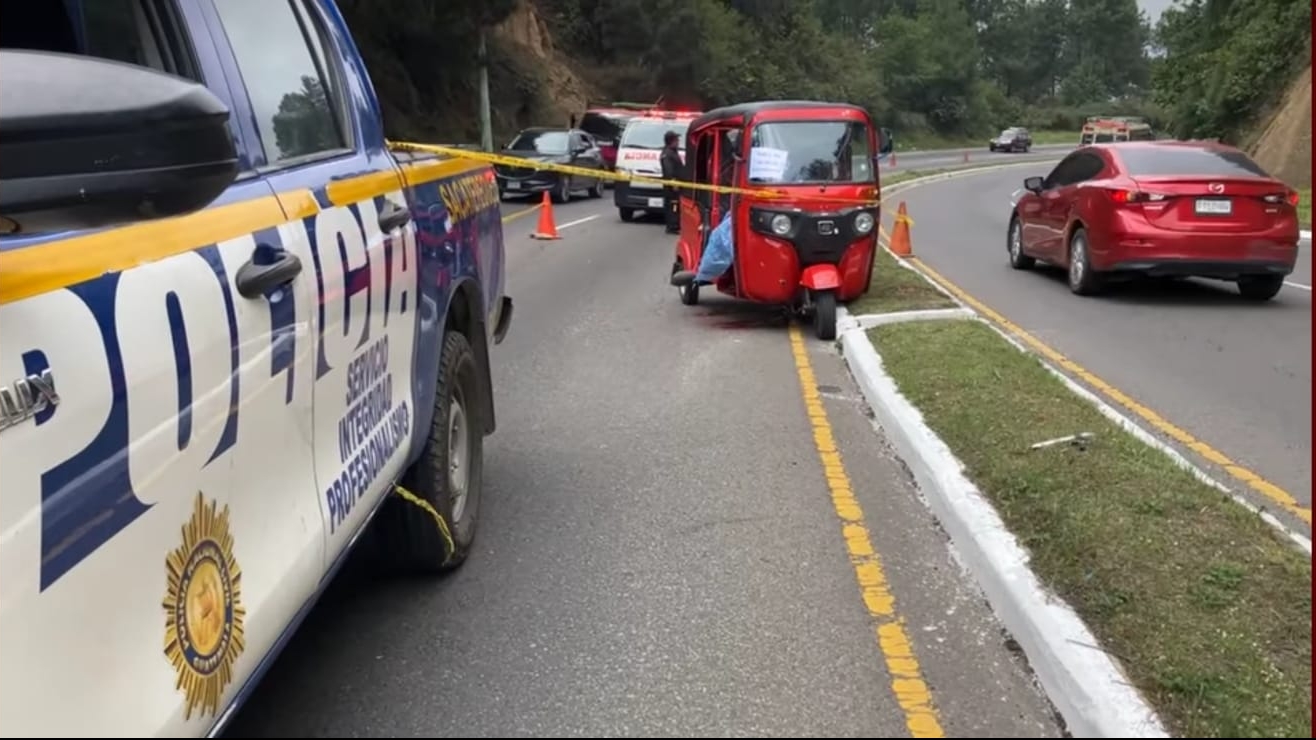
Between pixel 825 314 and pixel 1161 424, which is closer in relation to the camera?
pixel 1161 424

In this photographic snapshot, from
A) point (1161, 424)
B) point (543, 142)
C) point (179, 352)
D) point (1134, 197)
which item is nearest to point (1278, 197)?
point (1134, 197)

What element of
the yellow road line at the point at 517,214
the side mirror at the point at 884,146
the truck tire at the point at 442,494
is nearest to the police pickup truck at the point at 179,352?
the truck tire at the point at 442,494

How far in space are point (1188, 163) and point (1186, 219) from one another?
88 cm

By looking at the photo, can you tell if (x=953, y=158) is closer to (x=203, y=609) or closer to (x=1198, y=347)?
(x=1198, y=347)

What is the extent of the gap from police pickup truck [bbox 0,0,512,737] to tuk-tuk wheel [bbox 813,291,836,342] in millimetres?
6694

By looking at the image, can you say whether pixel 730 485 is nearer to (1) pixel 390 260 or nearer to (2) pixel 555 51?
(1) pixel 390 260

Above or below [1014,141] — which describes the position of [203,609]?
above

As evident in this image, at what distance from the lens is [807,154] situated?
11031 mm

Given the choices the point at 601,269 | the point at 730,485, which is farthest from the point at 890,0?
the point at 730,485

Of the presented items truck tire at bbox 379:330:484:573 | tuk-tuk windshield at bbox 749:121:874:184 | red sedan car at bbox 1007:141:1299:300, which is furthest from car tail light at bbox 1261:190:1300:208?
truck tire at bbox 379:330:484:573

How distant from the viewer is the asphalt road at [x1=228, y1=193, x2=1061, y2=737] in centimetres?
362

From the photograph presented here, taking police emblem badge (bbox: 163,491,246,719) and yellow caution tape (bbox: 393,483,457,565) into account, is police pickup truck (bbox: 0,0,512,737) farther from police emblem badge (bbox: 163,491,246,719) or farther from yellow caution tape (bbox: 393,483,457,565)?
yellow caution tape (bbox: 393,483,457,565)

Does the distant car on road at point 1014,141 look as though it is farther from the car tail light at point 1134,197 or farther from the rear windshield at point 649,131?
the car tail light at point 1134,197

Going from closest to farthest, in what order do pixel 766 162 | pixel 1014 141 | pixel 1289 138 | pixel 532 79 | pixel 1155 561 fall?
pixel 1155 561 → pixel 766 162 → pixel 1289 138 → pixel 532 79 → pixel 1014 141
